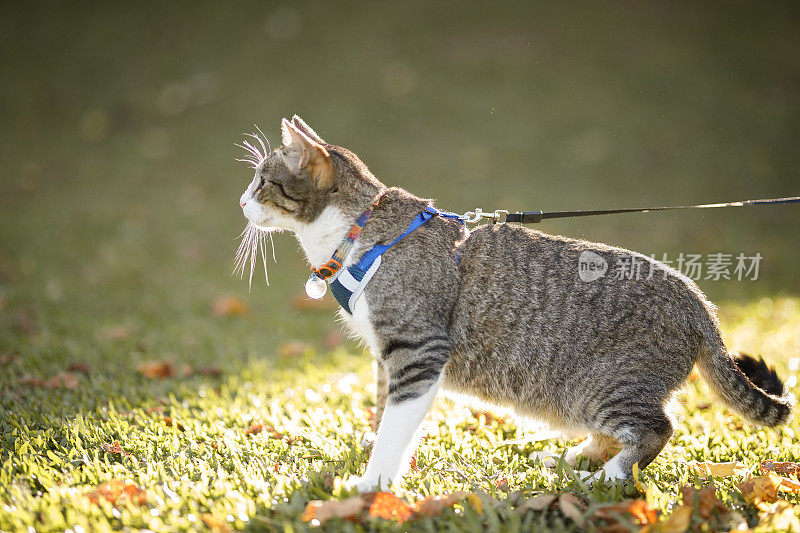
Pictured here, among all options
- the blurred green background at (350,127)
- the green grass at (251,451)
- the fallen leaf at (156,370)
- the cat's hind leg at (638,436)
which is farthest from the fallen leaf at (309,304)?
the cat's hind leg at (638,436)

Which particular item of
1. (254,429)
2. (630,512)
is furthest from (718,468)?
(254,429)

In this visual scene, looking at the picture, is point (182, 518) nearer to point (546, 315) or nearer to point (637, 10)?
point (546, 315)

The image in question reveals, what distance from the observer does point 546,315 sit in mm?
2852

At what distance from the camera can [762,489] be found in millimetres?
2432

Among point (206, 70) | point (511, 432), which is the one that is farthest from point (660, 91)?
point (511, 432)

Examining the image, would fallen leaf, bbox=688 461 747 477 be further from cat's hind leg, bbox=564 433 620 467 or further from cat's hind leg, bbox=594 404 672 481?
cat's hind leg, bbox=564 433 620 467

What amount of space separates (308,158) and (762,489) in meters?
2.32

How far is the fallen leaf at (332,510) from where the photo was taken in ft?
7.00

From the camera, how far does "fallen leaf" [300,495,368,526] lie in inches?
84.0

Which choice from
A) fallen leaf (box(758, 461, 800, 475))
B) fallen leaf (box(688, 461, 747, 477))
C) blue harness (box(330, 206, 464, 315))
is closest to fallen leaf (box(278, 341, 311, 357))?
blue harness (box(330, 206, 464, 315))

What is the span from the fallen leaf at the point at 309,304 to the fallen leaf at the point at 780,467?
14.1ft

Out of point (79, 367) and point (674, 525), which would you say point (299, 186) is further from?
point (79, 367)

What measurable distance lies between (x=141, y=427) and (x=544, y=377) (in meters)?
2.04

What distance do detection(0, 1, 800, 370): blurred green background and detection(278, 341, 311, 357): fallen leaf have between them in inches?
7.8
